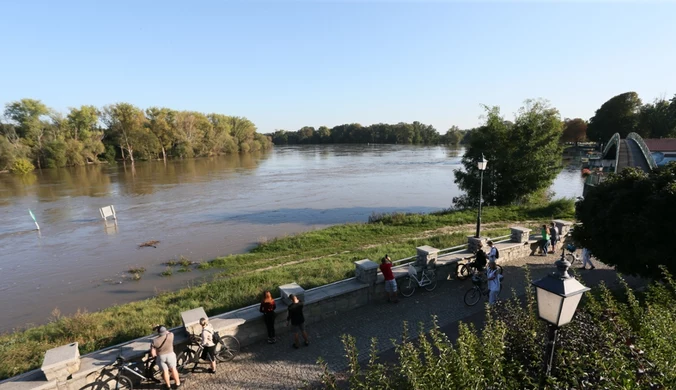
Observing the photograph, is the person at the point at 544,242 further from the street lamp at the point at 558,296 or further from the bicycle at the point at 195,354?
the bicycle at the point at 195,354

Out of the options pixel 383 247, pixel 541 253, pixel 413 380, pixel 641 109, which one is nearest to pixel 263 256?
pixel 383 247

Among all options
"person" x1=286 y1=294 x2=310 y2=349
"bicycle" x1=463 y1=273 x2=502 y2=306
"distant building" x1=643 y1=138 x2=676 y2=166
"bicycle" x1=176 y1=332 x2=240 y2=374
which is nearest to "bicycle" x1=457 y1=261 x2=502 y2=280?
"bicycle" x1=463 y1=273 x2=502 y2=306

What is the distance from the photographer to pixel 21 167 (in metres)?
58.0

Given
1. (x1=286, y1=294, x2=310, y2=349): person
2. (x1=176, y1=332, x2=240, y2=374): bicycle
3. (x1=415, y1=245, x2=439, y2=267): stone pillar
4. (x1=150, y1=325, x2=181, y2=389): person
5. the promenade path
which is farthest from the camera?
(x1=415, y1=245, x2=439, y2=267): stone pillar

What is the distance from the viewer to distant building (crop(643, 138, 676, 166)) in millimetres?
38281

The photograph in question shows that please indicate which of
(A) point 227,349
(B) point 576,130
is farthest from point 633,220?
(B) point 576,130

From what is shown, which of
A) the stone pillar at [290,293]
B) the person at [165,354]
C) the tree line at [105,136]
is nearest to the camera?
the person at [165,354]

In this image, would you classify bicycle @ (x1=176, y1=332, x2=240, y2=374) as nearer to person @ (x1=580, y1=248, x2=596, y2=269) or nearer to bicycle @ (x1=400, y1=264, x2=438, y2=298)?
bicycle @ (x1=400, y1=264, x2=438, y2=298)

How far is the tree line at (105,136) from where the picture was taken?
64.8 metres

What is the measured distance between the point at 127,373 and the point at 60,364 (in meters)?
1.07

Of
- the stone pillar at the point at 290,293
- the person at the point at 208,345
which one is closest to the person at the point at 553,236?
the stone pillar at the point at 290,293

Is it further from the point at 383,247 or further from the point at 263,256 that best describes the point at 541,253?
the point at 263,256

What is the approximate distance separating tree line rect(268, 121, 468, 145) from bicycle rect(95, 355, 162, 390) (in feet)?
501

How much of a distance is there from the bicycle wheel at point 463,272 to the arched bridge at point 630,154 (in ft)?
116
